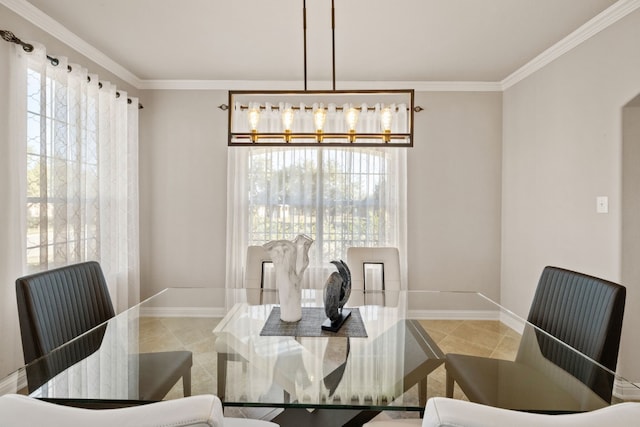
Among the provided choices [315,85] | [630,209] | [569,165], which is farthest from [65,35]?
[630,209]

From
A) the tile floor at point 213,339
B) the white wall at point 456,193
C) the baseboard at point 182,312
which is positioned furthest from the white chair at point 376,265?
the white wall at point 456,193

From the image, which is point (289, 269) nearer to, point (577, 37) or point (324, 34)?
point (324, 34)

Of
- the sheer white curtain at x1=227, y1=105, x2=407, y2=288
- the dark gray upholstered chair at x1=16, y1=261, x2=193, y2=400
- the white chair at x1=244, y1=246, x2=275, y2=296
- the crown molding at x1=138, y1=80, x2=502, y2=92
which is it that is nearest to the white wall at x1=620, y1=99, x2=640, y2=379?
the crown molding at x1=138, y1=80, x2=502, y2=92

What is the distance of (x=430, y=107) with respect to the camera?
3955mm

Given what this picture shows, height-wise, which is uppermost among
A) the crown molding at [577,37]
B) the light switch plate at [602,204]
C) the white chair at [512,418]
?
the crown molding at [577,37]

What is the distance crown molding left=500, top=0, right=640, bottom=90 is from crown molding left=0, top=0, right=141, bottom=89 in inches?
153

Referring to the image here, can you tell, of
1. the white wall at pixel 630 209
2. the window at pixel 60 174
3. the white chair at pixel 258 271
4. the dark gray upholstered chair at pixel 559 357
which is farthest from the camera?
the white chair at pixel 258 271

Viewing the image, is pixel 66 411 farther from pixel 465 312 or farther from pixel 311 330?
pixel 465 312

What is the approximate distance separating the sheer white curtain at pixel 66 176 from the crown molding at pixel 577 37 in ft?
12.7

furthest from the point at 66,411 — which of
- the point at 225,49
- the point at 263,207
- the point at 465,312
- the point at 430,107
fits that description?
the point at 430,107

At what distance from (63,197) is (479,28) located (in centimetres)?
339

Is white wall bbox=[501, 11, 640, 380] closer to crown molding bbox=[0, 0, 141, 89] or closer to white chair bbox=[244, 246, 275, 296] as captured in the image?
white chair bbox=[244, 246, 275, 296]

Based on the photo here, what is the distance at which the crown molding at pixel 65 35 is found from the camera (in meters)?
2.42

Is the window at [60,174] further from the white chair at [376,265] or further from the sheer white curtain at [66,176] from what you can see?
the white chair at [376,265]
